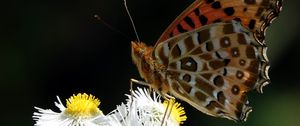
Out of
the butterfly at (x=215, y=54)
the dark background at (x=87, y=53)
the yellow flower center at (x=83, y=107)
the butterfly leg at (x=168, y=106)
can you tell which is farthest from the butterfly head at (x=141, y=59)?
the dark background at (x=87, y=53)

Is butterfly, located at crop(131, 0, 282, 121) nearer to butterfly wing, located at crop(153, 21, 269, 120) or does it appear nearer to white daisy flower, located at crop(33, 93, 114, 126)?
butterfly wing, located at crop(153, 21, 269, 120)

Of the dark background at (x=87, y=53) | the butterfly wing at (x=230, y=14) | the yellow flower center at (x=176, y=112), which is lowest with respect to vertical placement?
the yellow flower center at (x=176, y=112)

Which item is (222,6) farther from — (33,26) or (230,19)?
(33,26)

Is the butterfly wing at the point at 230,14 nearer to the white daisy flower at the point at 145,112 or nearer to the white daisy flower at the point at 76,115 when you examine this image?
the white daisy flower at the point at 145,112

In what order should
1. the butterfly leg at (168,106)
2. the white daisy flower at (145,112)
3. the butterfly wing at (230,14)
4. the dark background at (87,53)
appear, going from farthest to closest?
the dark background at (87,53) < the butterfly wing at (230,14) < the butterfly leg at (168,106) < the white daisy flower at (145,112)

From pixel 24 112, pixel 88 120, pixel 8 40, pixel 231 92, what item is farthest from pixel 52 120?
pixel 8 40

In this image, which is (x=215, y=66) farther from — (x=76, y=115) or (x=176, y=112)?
(x=76, y=115)
